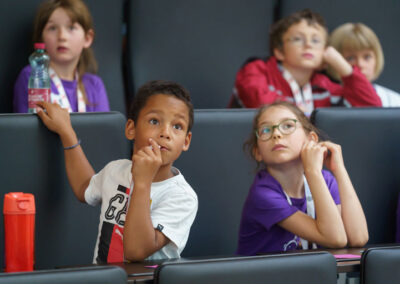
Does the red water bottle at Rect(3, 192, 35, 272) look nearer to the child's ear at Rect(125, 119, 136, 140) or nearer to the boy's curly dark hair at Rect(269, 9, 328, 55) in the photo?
the child's ear at Rect(125, 119, 136, 140)

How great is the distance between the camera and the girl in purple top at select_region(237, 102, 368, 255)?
159 centimetres

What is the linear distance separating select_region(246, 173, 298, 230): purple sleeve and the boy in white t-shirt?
0.69 feet

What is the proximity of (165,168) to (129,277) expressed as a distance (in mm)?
427

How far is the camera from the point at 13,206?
1.35m

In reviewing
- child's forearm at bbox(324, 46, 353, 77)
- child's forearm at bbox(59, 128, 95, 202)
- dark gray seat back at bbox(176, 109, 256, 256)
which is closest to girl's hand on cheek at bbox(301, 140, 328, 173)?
dark gray seat back at bbox(176, 109, 256, 256)

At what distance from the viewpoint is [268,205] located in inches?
64.8

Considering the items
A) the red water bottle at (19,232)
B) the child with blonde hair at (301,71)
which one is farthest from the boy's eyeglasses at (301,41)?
the red water bottle at (19,232)

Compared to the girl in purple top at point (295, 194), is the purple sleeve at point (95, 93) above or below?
above

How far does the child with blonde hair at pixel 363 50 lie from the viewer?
8.87ft

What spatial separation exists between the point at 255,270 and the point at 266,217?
1.69 feet

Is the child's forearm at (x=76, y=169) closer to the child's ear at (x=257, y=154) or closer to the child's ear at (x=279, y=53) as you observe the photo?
the child's ear at (x=257, y=154)

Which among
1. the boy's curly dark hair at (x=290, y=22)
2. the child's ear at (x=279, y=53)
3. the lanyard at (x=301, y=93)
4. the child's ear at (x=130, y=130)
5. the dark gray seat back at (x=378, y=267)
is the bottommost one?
the dark gray seat back at (x=378, y=267)

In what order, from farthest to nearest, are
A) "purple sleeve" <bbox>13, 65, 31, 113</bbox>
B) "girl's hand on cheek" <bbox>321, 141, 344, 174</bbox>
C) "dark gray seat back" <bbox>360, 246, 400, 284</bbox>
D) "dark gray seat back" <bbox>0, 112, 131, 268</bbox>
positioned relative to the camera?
"purple sleeve" <bbox>13, 65, 31, 113</bbox> → "girl's hand on cheek" <bbox>321, 141, 344, 174</bbox> → "dark gray seat back" <bbox>0, 112, 131, 268</bbox> → "dark gray seat back" <bbox>360, 246, 400, 284</bbox>

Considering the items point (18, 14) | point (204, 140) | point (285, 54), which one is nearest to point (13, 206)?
point (204, 140)
